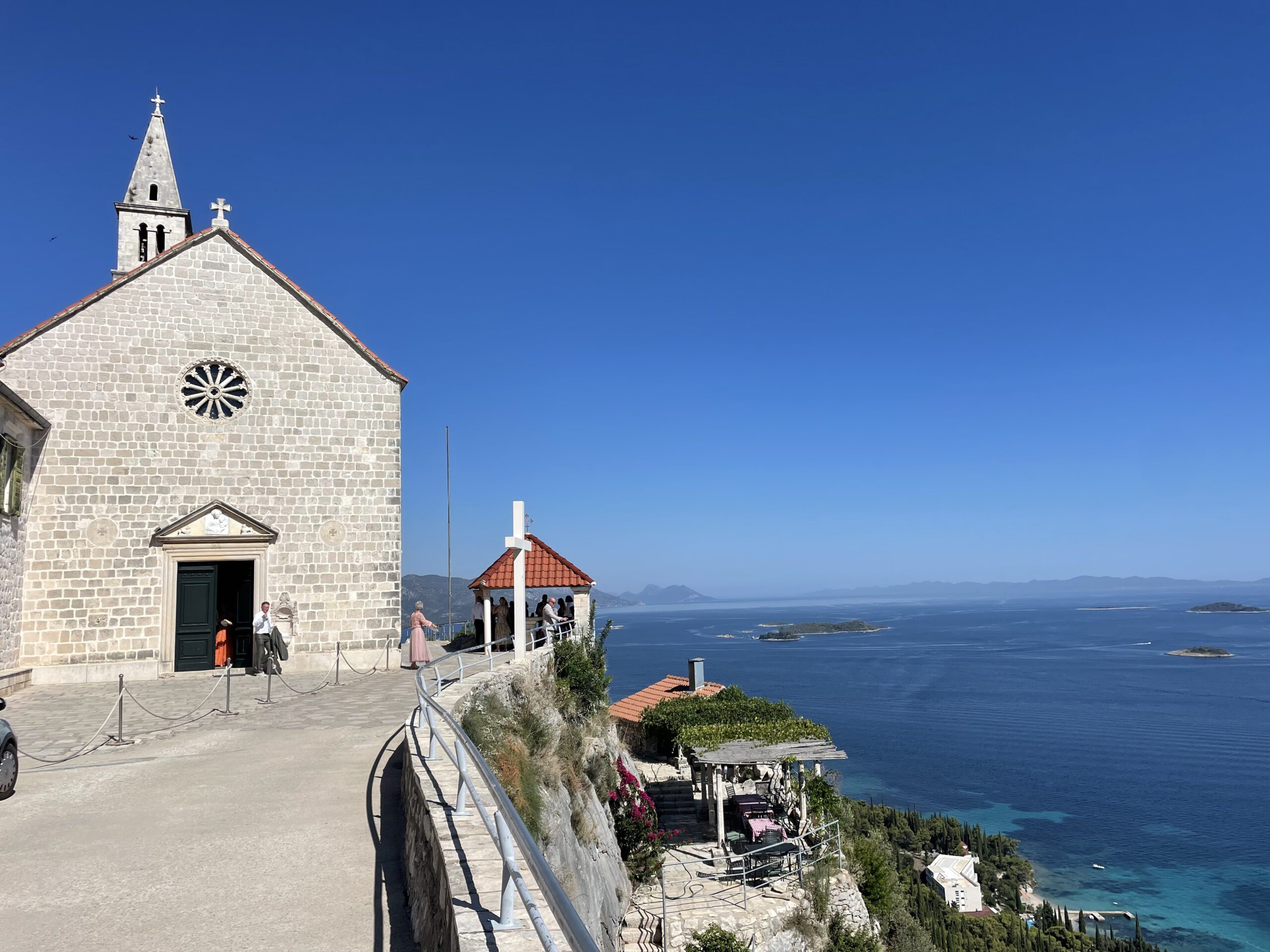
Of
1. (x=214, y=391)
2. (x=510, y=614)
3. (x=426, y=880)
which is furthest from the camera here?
(x=510, y=614)

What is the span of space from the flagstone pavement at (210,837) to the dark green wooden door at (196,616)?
5.17 meters

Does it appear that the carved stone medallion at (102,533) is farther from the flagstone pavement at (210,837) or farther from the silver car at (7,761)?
the silver car at (7,761)

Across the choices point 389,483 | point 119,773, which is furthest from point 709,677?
point 119,773

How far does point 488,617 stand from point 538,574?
3850 millimetres

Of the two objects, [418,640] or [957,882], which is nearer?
[418,640]

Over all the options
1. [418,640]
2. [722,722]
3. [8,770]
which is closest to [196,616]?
[418,640]

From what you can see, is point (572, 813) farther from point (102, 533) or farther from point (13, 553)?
point (13, 553)

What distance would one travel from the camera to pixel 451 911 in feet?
12.9

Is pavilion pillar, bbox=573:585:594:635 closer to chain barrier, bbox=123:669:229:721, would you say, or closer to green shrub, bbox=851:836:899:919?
chain barrier, bbox=123:669:229:721

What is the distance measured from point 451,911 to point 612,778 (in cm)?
1283

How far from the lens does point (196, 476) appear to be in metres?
17.5

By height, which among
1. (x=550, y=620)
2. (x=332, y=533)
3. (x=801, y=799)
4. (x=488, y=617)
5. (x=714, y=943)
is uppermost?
(x=332, y=533)

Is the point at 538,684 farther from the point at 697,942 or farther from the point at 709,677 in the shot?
the point at 709,677

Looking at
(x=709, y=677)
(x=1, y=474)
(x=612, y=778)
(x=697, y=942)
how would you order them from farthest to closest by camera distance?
(x=709, y=677), (x=612, y=778), (x=1, y=474), (x=697, y=942)
